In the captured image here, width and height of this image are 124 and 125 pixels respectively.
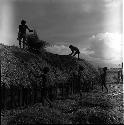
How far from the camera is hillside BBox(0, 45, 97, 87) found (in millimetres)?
15680

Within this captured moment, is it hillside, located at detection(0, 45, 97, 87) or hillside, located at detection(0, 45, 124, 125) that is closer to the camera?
hillside, located at detection(0, 45, 124, 125)

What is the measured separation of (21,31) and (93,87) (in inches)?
519

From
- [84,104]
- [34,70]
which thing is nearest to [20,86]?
[34,70]

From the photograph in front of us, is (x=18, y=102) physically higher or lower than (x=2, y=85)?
lower

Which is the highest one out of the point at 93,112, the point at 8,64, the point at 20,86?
the point at 8,64

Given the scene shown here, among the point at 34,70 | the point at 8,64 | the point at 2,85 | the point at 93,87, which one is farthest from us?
the point at 93,87

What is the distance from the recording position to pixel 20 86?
16125mm

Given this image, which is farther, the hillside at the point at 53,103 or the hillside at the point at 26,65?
the hillside at the point at 26,65

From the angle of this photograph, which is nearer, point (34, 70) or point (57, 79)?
point (34, 70)

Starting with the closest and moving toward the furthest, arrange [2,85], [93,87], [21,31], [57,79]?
[2,85] < [57,79] < [21,31] < [93,87]

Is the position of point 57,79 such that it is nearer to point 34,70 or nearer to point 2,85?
point 34,70

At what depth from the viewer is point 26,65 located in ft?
58.3

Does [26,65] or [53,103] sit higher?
[26,65]

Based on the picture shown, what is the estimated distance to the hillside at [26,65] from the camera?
15.7m
